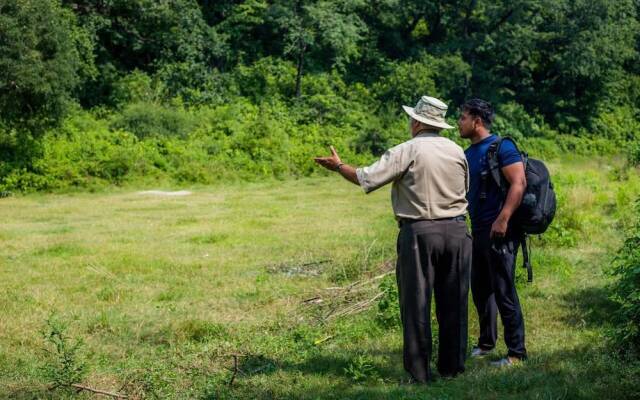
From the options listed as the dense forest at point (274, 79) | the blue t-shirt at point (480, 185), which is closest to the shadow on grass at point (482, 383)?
the blue t-shirt at point (480, 185)

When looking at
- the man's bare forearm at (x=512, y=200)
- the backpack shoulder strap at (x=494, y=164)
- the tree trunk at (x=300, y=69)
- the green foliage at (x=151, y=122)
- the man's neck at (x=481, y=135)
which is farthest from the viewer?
the tree trunk at (x=300, y=69)

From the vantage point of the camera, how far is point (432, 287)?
16.4 feet

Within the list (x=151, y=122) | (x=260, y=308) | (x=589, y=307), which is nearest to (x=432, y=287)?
(x=589, y=307)

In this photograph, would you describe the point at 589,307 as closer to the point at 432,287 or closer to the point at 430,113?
the point at 432,287

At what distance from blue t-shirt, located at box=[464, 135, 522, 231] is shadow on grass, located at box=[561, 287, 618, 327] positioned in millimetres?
1574

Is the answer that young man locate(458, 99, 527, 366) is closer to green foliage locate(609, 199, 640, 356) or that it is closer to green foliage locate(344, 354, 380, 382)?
green foliage locate(609, 199, 640, 356)

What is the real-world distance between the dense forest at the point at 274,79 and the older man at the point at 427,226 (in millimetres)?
14710

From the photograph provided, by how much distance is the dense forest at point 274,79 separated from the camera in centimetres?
1914

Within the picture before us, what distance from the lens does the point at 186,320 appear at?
22.3ft

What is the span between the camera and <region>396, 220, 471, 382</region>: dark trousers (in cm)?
486

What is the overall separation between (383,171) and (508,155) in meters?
1.02

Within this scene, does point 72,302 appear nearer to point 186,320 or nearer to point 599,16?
point 186,320

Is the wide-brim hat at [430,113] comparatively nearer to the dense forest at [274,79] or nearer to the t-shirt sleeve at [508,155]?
the t-shirt sleeve at [508,155]

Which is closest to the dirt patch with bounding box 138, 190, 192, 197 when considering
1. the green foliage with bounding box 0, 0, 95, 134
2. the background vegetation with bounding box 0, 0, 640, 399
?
the background vegetation with bounding box 0, 0, 640, 399
